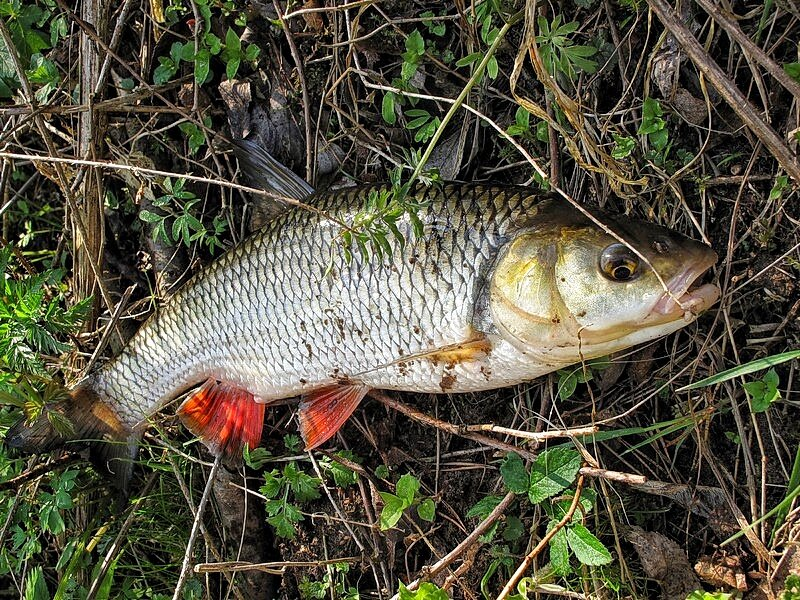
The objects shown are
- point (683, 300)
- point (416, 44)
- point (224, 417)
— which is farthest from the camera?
point (224, 417)

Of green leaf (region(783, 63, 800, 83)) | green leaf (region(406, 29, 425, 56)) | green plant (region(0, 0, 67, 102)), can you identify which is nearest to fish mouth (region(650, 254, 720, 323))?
green leaf (region(783, 63, 800, 83))

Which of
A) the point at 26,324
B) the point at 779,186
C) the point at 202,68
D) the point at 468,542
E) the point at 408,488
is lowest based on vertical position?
the point at 468,542

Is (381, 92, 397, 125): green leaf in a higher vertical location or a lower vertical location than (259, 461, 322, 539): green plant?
higher

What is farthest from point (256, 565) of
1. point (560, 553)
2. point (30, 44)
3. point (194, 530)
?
point (30, 44)

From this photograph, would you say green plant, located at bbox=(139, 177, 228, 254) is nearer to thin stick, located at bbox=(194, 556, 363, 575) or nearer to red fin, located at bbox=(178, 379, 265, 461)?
red fin, located at bbox=(178, 379, 265, 461)

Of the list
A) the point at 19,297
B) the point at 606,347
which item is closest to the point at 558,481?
the point at 606,347

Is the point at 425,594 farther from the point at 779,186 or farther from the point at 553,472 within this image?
the point at 779,186

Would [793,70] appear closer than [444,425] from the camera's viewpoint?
Yes

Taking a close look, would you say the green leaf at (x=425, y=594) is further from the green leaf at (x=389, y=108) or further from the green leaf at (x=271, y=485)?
the green leaf at (x=389, y=108)
